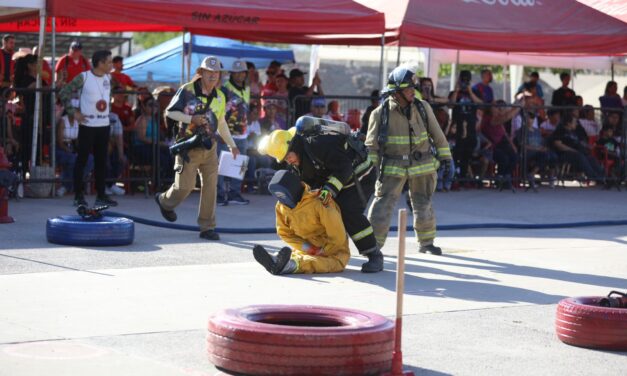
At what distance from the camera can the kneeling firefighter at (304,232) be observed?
907 centimetres

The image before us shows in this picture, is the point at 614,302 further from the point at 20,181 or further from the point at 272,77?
the point at 272,77

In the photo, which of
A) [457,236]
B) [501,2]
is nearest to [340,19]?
[501,2]

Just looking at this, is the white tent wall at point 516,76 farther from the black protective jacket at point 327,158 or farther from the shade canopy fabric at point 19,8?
the black protective jacket at point 327,158

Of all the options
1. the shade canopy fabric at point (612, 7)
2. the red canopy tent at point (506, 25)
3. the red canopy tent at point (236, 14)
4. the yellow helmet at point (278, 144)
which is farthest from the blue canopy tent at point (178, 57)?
the yellow helmet at point (278, 144)

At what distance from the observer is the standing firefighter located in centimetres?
1036

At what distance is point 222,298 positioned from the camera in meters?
8.22

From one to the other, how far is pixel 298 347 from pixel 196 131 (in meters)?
5.78

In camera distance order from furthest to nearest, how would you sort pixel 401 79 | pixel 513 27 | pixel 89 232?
pixel 513 27, pixel 89 232, pixel 401 79

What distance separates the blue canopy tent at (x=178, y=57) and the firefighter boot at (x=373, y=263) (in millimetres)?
15252

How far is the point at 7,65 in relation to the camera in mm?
15273

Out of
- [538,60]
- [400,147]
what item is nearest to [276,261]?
[400,147]

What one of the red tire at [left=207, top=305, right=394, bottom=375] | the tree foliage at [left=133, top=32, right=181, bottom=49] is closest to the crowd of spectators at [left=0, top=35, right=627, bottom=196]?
the red tire at [left=207, top=305, right=394, bottom=375]

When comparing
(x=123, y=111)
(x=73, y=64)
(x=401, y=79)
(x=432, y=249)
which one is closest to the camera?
(x=401, y=79)

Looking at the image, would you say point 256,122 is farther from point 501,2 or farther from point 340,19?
point 501,2
